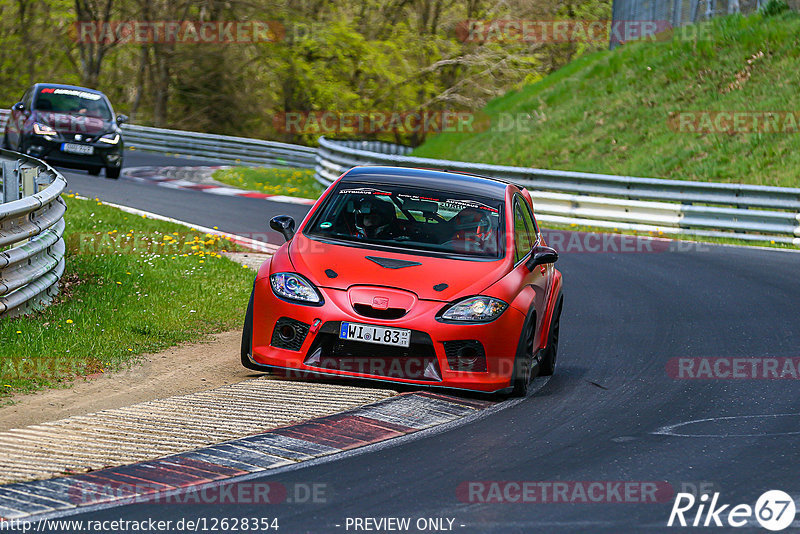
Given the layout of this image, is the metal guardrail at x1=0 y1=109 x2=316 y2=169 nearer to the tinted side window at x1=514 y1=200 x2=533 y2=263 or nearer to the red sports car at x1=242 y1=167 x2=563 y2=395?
the tinted side window at x1=514 y1=200 x2=533 y2=263

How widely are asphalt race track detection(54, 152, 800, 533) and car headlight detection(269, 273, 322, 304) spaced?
147cm

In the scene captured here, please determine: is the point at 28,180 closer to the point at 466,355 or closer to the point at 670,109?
the point at 466,355

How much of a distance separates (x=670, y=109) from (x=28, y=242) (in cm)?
2097

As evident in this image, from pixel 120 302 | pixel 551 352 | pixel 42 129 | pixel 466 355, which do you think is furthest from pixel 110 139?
pixel 466 355

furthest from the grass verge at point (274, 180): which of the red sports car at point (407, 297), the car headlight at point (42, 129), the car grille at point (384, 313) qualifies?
the car grille at point (384, 313)

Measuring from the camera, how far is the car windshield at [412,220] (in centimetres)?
836

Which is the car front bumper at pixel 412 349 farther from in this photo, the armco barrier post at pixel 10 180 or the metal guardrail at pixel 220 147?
the metal guardrail at pixel 220 147

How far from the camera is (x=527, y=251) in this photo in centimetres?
877

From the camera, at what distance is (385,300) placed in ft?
24.5

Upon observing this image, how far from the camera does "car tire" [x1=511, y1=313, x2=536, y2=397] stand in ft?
25.1

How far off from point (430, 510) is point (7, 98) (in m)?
42.2

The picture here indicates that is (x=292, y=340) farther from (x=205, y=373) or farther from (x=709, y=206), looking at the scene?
(x=709, y=206)

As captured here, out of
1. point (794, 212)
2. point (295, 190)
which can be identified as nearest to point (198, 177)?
point (295, 190)

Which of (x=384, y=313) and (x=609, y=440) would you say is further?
(x=384, y=313)
